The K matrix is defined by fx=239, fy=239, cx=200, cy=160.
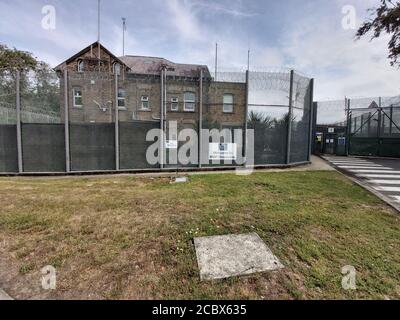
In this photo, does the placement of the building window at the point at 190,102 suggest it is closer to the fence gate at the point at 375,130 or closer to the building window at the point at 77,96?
the building window at the point at 77,96

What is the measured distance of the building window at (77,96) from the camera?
8861 mm

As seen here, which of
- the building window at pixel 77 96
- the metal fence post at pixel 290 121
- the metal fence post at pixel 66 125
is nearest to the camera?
the metal fence post at pixel 66 125

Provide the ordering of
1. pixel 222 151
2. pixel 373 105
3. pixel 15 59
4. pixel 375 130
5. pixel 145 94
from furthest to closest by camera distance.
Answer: pixel 15 59, pixel 373 105, pixel 375 130, pixel 222 151, pixel 145 94

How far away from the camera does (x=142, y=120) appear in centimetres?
927

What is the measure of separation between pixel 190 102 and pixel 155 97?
1.37m

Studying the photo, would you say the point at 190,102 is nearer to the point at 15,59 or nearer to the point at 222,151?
the point at 222,151

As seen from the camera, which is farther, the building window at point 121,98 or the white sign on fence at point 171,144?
the white sign on fence at point 171,144

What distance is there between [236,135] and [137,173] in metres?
4.31

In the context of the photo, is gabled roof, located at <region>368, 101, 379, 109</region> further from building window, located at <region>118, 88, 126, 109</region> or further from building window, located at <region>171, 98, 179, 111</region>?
building window, located at <region>118, 88, 126, 109</region>

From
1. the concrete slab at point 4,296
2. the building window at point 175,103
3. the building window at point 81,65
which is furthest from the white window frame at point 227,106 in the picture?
the building window at point 81,65

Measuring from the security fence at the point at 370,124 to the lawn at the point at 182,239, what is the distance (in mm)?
12241

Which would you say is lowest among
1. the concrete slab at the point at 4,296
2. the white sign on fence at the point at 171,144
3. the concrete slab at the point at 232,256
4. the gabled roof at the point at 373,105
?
the concrete slab at the point at 4,296

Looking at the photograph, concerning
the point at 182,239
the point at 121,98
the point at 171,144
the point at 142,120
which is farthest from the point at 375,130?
the point at 182,239

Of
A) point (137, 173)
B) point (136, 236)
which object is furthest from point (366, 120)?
point (136, 236)
